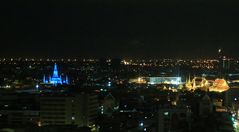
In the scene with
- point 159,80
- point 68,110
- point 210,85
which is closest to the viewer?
point 68,110

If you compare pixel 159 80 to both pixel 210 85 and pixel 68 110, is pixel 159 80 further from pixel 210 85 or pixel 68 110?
pixel 68 110

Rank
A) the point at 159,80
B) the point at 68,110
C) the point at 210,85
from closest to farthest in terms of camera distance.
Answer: the point at 68,110
the point at 210,85
the point at 159,80

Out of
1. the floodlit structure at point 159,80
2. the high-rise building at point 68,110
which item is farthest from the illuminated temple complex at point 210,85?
the high-rise building at point 68,110

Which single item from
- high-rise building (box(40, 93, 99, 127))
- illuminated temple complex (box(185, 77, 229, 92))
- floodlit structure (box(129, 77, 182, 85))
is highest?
high-rise building (box(40, 93, 99, 127))

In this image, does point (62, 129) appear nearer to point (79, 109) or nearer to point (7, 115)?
point (79, 109)

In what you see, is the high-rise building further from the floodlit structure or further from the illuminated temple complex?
the floodlit structure

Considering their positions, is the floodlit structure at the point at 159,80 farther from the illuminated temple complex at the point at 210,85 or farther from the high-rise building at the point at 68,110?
the high-rise building at the point at 68,110

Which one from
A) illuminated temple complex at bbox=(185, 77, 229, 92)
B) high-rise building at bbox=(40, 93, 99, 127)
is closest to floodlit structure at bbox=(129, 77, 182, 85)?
illuminated temple complex at bbox=(185, 77, 229, 92)

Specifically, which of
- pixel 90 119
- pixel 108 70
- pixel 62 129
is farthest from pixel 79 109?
pixel 108 70

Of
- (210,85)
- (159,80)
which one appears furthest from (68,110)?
(159,80)
